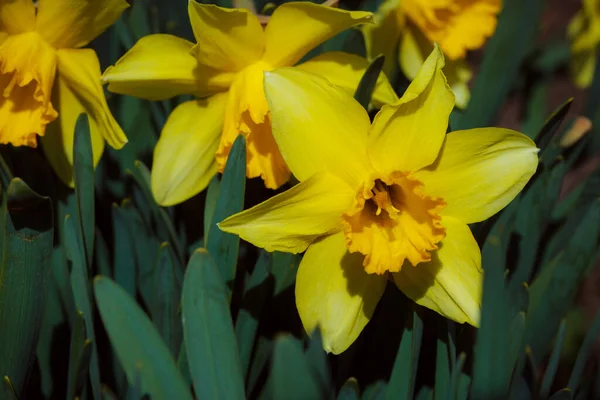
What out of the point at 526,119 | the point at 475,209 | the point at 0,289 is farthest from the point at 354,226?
the point at 526,119

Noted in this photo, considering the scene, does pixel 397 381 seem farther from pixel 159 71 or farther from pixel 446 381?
pixel 159 71

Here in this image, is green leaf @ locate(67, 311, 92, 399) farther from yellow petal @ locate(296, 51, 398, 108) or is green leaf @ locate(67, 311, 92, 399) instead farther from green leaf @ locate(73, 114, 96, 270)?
yellow petal @ locate(296, 51, 398, 108)

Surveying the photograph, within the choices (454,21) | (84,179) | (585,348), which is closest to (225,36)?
(84,179)

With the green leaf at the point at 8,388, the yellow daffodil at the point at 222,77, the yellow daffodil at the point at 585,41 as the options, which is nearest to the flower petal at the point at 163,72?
the yellow daffodil at the point at 222,77

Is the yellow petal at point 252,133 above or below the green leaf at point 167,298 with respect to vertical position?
above

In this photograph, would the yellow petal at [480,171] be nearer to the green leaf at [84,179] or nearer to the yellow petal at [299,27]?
the yellow petal at [299,27]

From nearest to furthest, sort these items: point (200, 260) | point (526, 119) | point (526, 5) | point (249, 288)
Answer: point (200, 260) < point (249, 288) < point (526, 5) < point (526, 119)

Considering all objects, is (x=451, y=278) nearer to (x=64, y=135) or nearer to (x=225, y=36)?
(x=225, y=36)
